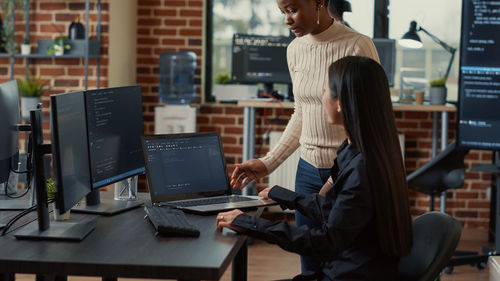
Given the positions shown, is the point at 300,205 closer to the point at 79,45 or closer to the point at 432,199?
the point at 432,199

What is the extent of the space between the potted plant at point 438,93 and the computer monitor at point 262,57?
3.16ft

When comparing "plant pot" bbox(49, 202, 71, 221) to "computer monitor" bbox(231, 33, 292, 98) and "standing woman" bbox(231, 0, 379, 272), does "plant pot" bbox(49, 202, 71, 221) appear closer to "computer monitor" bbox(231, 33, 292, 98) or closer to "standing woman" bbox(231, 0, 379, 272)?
"standing woman" bbox(231, 0, 379, 272)

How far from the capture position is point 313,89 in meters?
2.42

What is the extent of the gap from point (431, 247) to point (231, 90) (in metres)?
3.14

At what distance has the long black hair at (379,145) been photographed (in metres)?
1.66

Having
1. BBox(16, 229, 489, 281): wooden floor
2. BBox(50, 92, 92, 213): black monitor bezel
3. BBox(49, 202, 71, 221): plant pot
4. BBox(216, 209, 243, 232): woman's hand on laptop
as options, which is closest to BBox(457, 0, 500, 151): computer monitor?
BBox(16, 229, 489, 281): wooden floor

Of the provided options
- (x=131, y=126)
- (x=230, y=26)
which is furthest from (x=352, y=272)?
(x=230, y=26)

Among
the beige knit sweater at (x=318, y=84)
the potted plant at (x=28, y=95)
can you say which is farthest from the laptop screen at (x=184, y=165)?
the potted plant at (x=28, y=95)

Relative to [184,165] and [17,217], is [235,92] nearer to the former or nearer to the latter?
[184,165]

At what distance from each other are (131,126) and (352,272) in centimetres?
100

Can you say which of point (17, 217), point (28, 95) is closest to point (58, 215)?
point (17, 217)

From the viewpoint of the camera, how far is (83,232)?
1.84m

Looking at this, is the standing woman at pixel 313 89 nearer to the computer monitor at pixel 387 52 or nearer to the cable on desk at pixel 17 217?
the cable on desk at pixel 17 217

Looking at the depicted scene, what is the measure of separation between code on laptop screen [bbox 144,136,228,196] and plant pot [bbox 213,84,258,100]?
236 cm
